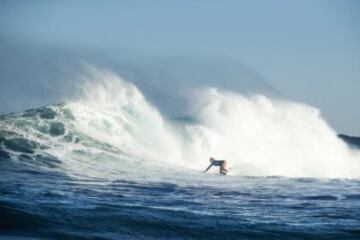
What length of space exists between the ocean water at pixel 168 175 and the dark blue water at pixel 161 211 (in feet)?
0.08

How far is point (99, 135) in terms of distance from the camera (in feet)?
81.7

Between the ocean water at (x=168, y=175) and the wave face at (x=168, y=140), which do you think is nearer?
the ocean water at (x=168, y=175)

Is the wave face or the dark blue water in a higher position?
the wave face

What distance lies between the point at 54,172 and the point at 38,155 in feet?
9.91

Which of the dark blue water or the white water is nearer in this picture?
the dark blue water

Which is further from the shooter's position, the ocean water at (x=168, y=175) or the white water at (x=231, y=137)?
the white water at (x=231, y=137)

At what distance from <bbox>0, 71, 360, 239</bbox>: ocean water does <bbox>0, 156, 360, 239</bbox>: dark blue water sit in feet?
0.08

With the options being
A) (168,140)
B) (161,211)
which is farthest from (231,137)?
(161,211)

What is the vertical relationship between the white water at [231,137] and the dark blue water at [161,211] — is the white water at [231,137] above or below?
above

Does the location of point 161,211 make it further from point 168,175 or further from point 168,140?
point 168,140

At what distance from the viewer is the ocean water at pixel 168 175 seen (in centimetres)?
880

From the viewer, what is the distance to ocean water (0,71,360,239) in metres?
8.80

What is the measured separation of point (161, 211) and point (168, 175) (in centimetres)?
893

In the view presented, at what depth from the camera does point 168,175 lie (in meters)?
19.0
